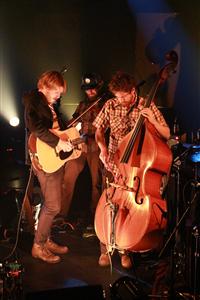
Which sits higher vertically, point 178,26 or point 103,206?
point 178,26

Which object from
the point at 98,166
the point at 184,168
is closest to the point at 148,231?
the point at 184,168

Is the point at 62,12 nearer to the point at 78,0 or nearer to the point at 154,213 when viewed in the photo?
the point at 78,0

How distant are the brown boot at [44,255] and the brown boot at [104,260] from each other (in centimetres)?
45

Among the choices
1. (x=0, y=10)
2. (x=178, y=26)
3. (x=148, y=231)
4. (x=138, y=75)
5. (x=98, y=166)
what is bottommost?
(x=148, y=231)

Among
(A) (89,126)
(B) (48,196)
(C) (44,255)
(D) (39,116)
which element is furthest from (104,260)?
(A) (89,126)

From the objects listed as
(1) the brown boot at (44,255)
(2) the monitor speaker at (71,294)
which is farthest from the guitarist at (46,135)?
(2) the monitor speaker at (71,294)

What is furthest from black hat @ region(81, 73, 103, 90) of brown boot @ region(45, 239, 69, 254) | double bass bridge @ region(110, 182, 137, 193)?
double bass bridge @ region(110, 182, 137, 193)

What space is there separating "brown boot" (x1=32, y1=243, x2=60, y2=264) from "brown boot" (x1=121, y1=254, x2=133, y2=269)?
0.67m

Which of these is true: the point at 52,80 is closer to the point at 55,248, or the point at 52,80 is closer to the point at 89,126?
the point at 89,126

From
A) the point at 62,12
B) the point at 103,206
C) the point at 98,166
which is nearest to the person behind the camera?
the point at 103,206

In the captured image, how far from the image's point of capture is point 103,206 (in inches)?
179

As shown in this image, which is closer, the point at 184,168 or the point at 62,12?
the point at 184,168

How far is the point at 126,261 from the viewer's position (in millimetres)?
5008

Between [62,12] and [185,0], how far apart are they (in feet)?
6.35
